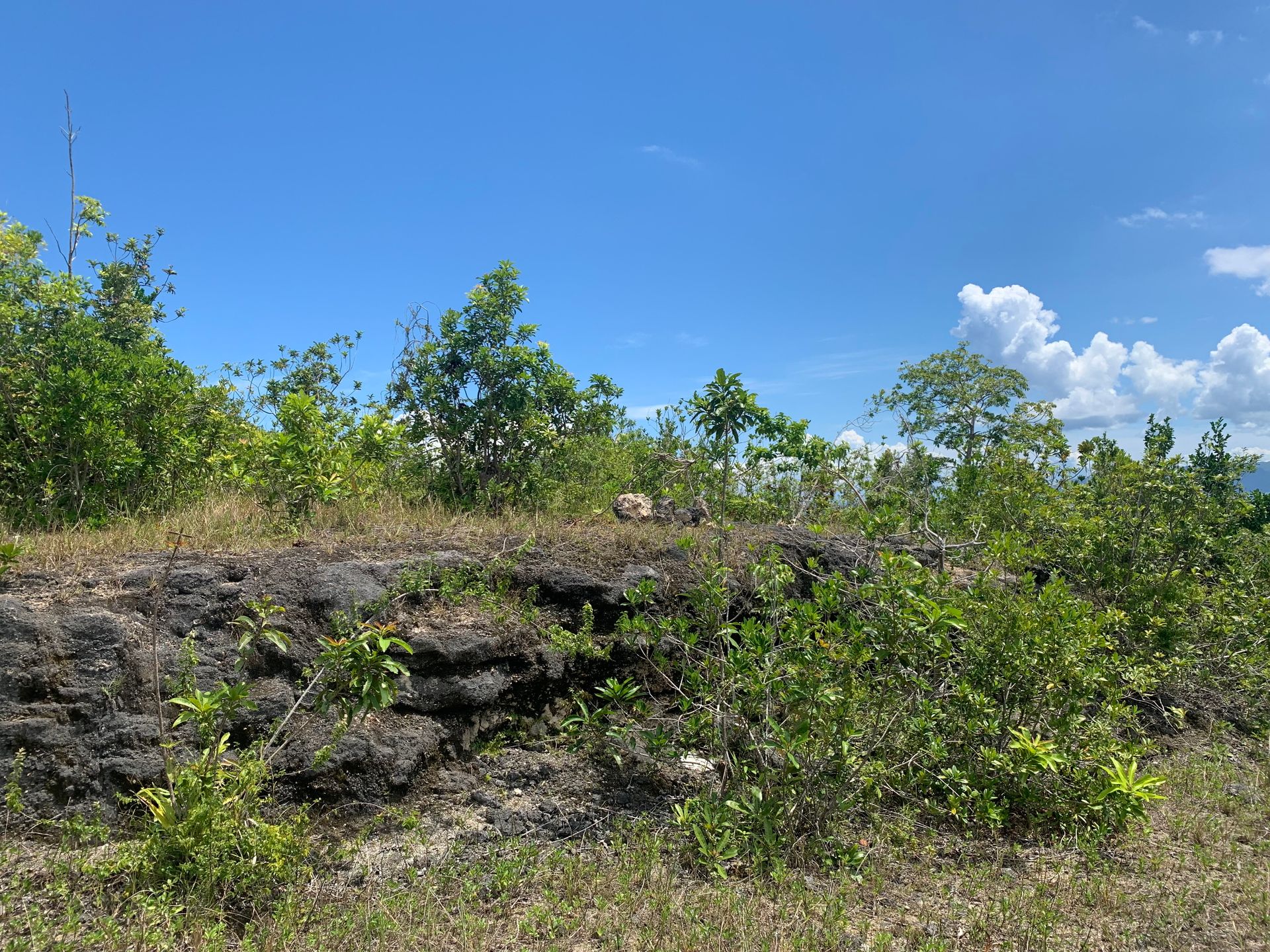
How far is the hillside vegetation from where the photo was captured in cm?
340

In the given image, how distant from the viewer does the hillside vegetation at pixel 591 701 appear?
340 cm

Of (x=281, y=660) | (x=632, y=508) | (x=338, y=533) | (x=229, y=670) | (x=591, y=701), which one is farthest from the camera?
(x=632, y=508)

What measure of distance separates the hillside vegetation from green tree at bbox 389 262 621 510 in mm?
794

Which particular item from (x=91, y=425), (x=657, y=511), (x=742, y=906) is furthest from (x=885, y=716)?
(x=91, y=425)

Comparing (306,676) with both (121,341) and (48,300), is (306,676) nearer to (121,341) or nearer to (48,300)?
(48,300)

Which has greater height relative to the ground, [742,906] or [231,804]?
[231,804]

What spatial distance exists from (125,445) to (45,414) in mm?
627

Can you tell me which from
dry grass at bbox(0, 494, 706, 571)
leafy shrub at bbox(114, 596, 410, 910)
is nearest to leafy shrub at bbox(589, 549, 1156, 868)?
dry grass at bbox(0, 494, 706, 571)

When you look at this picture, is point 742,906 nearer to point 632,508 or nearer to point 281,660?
point 281,660

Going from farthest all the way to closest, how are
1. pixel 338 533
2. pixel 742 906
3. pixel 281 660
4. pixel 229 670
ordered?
1. pixel 338 533
2. pixel 281 660
3. pixel 229 670
4. pixel 742 906

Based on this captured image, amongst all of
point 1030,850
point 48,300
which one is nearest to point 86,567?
point 48,300

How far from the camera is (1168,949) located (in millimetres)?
3361

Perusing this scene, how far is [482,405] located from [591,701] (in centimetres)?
407

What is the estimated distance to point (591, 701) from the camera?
5324mm
